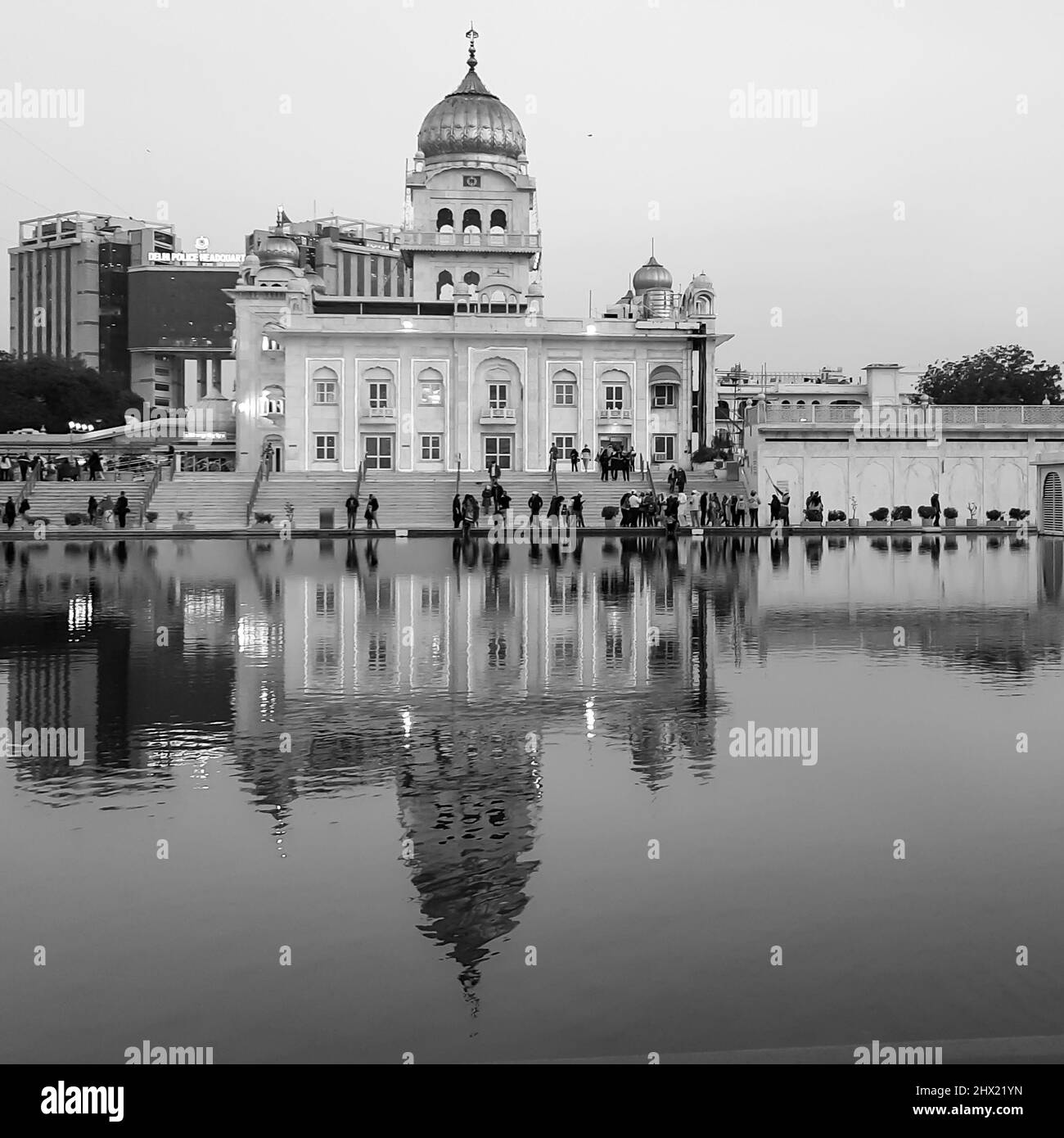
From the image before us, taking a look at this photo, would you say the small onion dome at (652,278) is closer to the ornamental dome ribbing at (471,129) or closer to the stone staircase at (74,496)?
the ornamental dome ribbing at (471,129)

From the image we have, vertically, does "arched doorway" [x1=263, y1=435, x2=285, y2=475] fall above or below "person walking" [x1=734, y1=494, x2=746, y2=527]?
above

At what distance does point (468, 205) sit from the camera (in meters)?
71.9

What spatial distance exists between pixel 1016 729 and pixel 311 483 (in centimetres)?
4555

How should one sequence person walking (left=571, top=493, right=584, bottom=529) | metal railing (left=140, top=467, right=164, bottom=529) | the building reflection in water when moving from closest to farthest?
1. the building reflection in water
2. person walking (left=571, top=493, right=584, bottom=529)
3. metal railing (left=140, top=467, right=164, bottom=529)

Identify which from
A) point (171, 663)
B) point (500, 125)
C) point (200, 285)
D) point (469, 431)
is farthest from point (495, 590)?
point (200, 285)

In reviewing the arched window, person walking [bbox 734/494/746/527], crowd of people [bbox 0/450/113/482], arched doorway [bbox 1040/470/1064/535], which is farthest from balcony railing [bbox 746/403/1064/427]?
crowd of people [bbox 0/450/113/482]

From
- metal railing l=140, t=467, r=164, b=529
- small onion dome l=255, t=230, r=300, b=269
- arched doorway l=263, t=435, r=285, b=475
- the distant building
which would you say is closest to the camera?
metal railing l=140, t=467, r=164, b=529

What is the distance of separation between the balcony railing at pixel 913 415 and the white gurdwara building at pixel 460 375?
908 centimetres

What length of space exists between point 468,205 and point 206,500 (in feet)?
91.6

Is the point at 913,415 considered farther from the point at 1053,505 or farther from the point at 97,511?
the point at 97,511

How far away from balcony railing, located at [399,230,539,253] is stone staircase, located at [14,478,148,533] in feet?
80.7

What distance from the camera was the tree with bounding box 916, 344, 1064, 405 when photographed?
3652 inches

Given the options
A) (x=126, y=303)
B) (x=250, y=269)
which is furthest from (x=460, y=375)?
(x=126, y=303)

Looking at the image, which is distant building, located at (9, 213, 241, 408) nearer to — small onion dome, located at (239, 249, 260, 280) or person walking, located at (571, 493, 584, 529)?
small onion dome, located at (239, 249, 260, 280)
